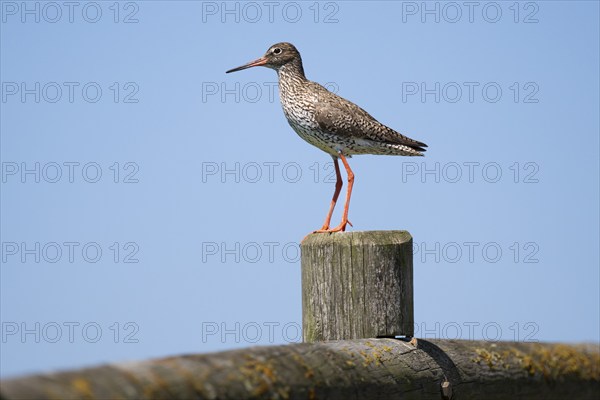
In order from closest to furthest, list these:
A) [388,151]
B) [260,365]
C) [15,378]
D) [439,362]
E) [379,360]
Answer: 1. [15,378]
2. [260,365]
3. [379,360]
4. [439,362]
5. [388,151]

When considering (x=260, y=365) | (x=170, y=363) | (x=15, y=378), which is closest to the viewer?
(x=15, y=378)

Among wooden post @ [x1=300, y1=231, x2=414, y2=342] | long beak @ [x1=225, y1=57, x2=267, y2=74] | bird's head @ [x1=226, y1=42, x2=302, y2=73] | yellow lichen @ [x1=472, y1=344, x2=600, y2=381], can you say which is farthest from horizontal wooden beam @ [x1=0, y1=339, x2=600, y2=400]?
long beak @ [x1=225, y1=57, x2=267, y2=74]

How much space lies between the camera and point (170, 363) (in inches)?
109

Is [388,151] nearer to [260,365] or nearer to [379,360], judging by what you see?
[379,360]

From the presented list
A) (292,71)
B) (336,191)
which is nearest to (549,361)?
(336,191)

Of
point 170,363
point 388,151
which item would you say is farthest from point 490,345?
point 388,151

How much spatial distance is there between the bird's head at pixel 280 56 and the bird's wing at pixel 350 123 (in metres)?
0.81

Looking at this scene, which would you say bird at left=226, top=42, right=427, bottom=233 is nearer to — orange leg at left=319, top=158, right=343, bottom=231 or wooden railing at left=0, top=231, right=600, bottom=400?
orange leg at left=319, top=158, right=343, bottom=231

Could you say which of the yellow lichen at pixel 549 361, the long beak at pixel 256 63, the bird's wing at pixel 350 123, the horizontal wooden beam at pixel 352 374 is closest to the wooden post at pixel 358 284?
the horizontal wooden beam at pixel 352 374

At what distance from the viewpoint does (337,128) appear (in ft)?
24.5

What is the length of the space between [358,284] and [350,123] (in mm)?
3321

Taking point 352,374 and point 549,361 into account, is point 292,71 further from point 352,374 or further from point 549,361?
point 352,374

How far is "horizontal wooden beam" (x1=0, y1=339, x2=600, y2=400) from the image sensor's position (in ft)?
8.27

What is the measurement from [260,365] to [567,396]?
2.43 metres
